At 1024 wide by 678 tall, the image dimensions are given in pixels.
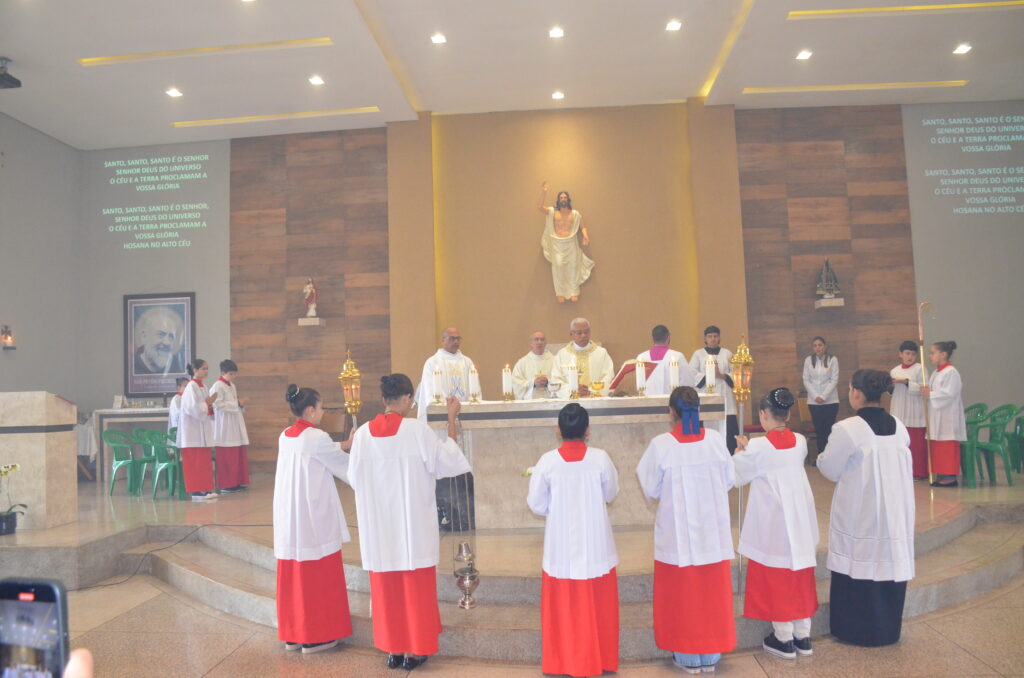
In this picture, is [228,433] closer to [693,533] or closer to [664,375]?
[664,375]

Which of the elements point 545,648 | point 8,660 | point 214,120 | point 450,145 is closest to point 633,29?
point 450,145

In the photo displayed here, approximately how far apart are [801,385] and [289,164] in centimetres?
779

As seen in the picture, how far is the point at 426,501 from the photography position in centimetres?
398

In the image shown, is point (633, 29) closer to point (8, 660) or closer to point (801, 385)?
point (801, 385)

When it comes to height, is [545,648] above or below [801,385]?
below

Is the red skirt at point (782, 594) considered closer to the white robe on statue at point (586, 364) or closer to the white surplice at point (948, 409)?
the white robe on statue at point (586, 364)

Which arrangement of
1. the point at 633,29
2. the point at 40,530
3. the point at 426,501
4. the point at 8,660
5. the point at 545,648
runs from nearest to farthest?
the point at 8,660 < the point at 545,648 < the point at 426,501 < the point at 40,530 < the point at 633,29

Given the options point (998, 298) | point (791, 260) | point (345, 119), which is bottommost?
point (998, 298)

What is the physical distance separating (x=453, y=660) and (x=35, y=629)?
328cm

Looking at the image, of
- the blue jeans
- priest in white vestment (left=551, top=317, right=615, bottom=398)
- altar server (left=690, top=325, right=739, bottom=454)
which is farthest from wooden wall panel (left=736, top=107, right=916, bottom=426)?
the blue jeans

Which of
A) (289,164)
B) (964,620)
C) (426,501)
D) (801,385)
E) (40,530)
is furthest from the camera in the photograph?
(289,164)

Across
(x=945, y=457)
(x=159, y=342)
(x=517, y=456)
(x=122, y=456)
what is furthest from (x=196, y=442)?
(x=945, y=457)

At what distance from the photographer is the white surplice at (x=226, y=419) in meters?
8.40

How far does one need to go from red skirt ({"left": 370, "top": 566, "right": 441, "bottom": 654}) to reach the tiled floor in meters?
0.19
